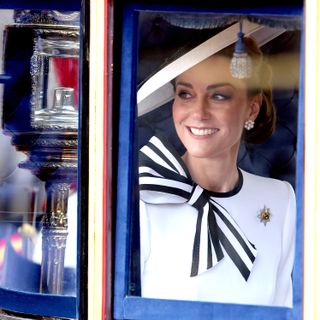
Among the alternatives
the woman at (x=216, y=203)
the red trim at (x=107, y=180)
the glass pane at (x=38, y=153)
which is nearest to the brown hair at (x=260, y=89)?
the woman at (x=216, y=203)

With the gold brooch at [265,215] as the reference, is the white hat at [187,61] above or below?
above

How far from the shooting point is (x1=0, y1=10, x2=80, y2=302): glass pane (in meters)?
2.27

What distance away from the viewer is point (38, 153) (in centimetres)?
231

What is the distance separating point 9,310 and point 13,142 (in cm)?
50

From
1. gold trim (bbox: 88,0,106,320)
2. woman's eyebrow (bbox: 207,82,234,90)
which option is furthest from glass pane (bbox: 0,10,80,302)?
woman's eyebrow (bbox: 207,82,234,90)

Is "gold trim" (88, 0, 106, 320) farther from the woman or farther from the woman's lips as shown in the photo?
the woman's lips

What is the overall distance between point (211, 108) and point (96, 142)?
0.32 metres

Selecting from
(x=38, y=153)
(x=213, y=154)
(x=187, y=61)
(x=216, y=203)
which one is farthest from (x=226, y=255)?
(x=38, y=153)

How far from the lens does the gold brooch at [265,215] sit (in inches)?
82.3

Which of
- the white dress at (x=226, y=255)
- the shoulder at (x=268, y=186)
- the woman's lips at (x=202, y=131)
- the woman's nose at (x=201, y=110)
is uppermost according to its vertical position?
the woman's nose at (x=201, y=110)

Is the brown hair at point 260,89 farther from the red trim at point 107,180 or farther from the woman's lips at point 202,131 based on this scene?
the red trim at point 107,180
